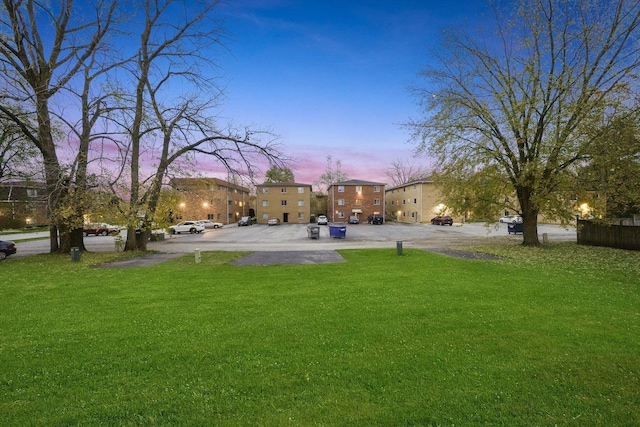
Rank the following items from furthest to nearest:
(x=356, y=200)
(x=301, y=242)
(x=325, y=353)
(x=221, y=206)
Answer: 1. (x=356, y=200)
2. (x=221, y=206)
3. (x=301, y=242)
4. (x=325, y=353)

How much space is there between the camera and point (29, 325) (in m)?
5.96

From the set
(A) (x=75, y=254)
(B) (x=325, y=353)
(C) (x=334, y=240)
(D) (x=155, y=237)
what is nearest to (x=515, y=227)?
(C) (x=334, y=240)

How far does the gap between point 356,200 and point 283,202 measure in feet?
43.4

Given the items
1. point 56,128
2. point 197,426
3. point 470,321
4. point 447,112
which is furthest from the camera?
point 56,128

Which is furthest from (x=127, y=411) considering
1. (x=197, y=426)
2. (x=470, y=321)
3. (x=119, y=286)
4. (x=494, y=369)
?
(x=119, y=286)

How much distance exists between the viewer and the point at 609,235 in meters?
18.4

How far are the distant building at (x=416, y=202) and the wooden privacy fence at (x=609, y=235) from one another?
988 inches

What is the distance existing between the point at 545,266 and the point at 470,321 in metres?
8.31

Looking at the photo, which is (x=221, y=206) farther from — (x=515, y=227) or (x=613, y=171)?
(x=613, y=171)

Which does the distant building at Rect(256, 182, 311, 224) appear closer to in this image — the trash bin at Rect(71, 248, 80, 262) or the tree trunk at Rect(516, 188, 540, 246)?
the tree trunk at Rect(516, 188, 540, 246)

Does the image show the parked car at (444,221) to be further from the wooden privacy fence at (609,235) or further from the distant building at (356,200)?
the wooden privacy fence at (609,235)

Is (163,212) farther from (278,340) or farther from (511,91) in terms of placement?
(511,91)

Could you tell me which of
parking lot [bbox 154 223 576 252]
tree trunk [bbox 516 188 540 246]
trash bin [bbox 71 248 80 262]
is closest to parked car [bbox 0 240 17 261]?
trash bin [bbox 71 248 80 262]

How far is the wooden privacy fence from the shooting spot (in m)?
16.9
